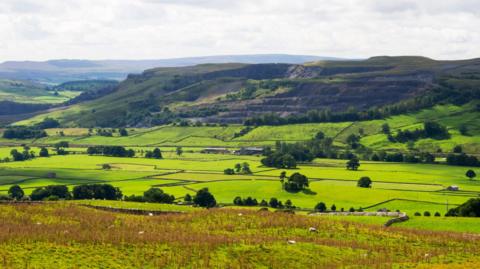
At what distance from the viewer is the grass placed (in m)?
60.4

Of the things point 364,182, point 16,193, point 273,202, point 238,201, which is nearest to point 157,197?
point 238,201

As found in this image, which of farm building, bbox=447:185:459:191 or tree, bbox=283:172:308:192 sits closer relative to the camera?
tree, bbox=283:172:308:192

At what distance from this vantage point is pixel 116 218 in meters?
80.2

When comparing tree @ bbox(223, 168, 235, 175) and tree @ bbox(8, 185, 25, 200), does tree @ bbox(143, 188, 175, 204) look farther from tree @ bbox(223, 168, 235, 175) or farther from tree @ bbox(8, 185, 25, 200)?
tree @ bbox(223, 168, 235, 175)

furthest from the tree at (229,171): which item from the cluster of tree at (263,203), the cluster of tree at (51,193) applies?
the cluster of tree at (51,193)

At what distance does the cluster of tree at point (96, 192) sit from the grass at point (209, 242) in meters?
51.8

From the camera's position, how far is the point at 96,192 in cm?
14062

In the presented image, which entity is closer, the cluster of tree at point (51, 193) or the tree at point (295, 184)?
the cluster of tree at point (51, 193)

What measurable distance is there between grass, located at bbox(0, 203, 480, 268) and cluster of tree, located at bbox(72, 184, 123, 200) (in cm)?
5175

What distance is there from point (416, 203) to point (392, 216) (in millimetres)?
39873

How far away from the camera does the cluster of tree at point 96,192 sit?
137 metres

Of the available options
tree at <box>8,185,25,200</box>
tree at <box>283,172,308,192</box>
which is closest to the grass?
tree at <box>8,185,25,200</box>

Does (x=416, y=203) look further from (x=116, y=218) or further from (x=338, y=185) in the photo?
(x=116, y=218)

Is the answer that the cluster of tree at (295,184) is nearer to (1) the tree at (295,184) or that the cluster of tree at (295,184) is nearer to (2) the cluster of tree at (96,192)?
(1) the tree at (295,184)
